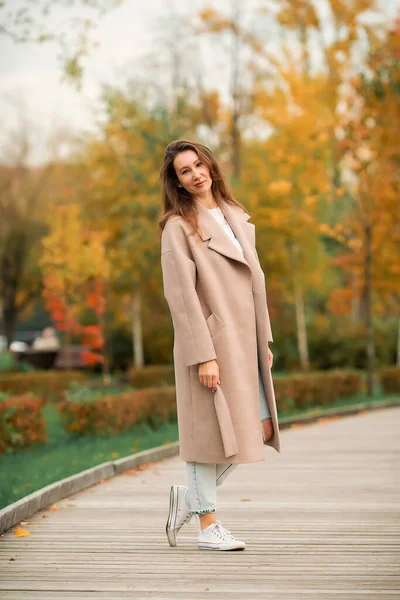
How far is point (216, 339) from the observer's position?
4.97 m

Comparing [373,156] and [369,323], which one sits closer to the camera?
[369,323]

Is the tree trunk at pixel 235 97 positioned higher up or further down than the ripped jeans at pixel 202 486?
higher up

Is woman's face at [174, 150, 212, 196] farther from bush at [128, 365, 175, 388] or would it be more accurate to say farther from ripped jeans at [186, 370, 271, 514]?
bush at [128, 365, 175, 388]

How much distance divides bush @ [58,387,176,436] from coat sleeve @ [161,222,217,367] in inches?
250

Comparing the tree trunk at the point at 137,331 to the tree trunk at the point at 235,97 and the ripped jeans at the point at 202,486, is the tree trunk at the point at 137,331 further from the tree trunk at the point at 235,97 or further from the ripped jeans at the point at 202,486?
the ripped jeans at the point at 202,486

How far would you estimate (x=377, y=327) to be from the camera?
2484cm

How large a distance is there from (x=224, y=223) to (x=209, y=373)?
85cm

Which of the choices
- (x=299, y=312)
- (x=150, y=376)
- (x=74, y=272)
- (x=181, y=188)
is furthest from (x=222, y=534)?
(x=74, y=272)

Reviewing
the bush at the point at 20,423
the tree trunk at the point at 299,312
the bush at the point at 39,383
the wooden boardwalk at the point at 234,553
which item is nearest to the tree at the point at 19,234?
the tree trunk at the point at 299,312

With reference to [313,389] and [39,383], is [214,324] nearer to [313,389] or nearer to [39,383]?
[313,389]

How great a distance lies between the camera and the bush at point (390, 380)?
19.0m

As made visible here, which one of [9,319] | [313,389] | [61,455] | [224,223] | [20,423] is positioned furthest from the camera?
[9,319]

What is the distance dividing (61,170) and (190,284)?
2923 centimetres

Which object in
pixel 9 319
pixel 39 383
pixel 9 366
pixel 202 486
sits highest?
pixel 9 319
